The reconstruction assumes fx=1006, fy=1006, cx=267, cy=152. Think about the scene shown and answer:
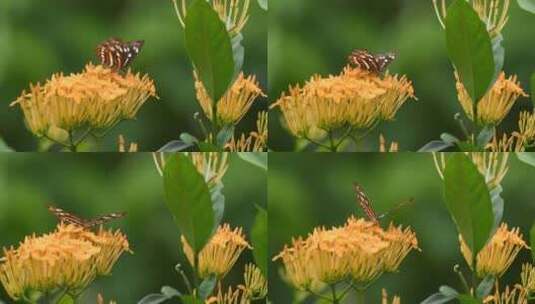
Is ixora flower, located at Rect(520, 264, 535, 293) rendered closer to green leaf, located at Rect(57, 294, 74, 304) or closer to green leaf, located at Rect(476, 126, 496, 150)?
green leaf, located at Rect(476, 126, 496, 150)

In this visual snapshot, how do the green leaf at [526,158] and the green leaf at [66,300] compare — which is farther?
the green leaf at [526,158]

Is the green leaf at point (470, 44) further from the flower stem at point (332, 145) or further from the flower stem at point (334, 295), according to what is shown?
the flower stem at point (334, 295)

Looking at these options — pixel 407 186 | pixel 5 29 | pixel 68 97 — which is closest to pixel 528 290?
pixel 407 186

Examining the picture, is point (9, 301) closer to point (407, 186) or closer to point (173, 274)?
point (173, 274)


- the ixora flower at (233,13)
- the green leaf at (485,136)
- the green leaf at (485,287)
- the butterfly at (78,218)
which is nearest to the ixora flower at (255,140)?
the ixora flower at (233,13)

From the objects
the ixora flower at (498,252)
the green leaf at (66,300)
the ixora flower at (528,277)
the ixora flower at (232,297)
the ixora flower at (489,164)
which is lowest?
the ixora flower at (232,297)

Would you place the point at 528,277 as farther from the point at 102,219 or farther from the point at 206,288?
the point at 102,219

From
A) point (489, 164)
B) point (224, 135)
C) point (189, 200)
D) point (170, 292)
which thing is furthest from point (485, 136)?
point (170, 292)
